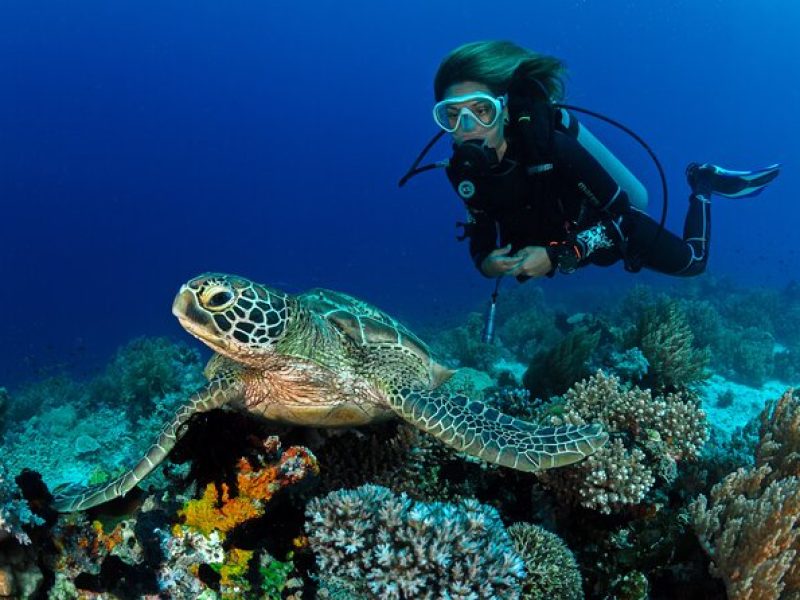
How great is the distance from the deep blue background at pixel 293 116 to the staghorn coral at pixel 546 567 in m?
58.9

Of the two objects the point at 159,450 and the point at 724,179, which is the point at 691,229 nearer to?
the point at 724,179

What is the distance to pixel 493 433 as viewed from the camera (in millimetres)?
2795

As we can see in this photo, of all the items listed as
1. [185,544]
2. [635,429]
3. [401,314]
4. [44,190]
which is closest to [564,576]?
[635,429]

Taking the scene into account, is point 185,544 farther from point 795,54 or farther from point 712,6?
point 795,54

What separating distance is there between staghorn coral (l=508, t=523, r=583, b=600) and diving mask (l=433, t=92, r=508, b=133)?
395 centimetres

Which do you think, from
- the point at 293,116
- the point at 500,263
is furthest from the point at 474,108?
the point at 293,116

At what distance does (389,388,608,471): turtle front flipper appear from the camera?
258cm

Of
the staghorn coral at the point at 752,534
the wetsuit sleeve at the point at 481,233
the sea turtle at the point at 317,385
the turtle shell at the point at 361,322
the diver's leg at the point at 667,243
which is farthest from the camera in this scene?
the diver's leg at the point at 667,243

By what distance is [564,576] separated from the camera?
7.57ft

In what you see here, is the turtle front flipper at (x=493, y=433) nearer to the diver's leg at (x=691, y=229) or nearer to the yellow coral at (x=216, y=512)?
the yellow coral at (x=216, y=512)

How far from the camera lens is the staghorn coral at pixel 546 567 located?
227cm

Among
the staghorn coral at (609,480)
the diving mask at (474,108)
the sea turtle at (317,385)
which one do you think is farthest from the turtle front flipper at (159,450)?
the diving mask at (474,108)

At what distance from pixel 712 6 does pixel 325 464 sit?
142167 mm

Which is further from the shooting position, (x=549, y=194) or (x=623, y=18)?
(x=623, y=18)
